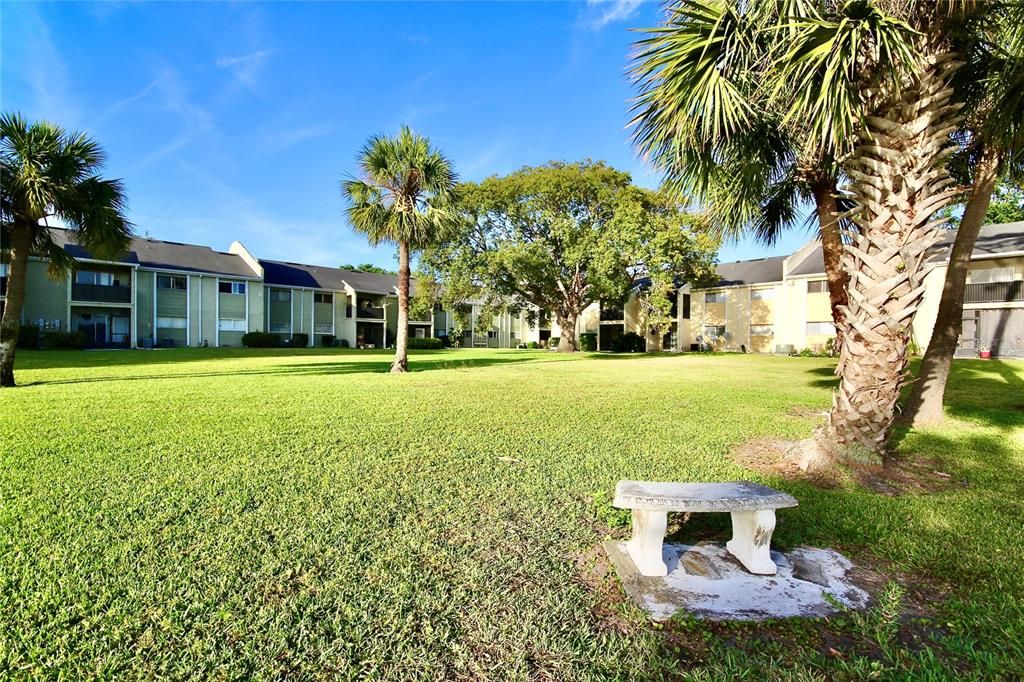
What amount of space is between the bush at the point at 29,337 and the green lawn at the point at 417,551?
28159 mm

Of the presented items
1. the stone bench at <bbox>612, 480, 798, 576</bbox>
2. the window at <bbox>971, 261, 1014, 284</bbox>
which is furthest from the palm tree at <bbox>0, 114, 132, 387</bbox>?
the window at <bbox>971, 261, 1014, 284</bbox>

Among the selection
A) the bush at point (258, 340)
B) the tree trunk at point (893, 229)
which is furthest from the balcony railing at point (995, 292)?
the bush at point (258, 340)

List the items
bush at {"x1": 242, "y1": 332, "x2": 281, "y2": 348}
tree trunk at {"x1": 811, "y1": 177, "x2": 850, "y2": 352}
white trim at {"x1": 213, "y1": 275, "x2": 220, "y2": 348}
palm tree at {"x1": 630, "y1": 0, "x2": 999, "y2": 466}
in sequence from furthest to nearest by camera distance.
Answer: bush at {"x1": 242, "y1": 332, "x2": 281, "y2": 348}
white trim at {"x1": 213, "y1": 275, "x2": 220, "y2": 348}
tree trunk at {"x1": 811, "y1": 177, "x2": 850, "y2": 352}
palm tree at {"x1": 630, "y1": 0, "x2": 999, "y2": 466}

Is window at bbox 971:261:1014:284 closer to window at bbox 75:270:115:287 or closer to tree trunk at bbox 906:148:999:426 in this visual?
tree trunk at bbox 906:148:999:426

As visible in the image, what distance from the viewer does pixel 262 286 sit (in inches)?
1538

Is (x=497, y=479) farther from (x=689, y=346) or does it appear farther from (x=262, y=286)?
(x=262, y=286)

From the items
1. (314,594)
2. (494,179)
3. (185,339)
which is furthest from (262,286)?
(314,594)

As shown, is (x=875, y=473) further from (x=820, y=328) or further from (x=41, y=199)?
(x=820, y=328)

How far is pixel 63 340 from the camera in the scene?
28438 mm

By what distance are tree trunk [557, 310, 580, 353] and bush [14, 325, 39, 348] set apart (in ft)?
103

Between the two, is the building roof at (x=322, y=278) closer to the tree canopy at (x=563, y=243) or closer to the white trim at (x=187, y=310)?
the white trim at (x=187, y=310)

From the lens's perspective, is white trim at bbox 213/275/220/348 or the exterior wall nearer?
the exterior wall

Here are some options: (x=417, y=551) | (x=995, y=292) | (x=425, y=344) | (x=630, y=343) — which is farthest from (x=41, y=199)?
(x=995, y=292)

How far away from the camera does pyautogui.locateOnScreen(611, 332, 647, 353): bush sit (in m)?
39.8
